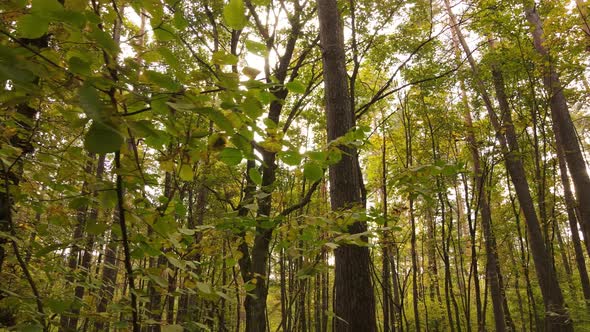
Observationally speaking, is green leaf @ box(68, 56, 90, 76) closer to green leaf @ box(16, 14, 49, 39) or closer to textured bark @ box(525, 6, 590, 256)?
green leaf @ box(16, 14, 49, 39)

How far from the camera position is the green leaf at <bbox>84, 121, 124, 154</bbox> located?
54 centimetres

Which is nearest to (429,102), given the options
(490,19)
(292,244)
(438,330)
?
(490,19)

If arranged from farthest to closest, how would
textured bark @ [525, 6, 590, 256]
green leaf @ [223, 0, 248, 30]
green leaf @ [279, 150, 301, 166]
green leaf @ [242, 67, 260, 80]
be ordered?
textured bark @ [525, 6, 590, 256], green leaf @ [279, 150, 301, 166], green leaf @ [242, 67, 260, 80], green leaf @ [223, 0, 248, 30]

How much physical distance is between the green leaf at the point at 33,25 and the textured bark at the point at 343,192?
64.2 inches

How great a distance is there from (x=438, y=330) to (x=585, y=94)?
10.3 meters

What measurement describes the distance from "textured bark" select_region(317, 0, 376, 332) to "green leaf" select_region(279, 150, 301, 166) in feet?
3.43

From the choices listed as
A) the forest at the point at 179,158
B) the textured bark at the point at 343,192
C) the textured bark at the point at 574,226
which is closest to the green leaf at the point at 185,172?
the forest at the point at 179,158

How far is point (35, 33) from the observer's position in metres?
0.58

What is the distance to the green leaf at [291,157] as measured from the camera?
99cm

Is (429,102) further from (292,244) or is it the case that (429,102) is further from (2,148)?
(2,148)

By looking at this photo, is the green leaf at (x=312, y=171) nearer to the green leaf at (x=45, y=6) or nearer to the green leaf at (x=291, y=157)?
the green leaf at (x=291, y=157)

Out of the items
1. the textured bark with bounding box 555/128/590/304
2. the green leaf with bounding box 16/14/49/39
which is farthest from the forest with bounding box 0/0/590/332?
the textured bark with bounding box 555/128/590/304

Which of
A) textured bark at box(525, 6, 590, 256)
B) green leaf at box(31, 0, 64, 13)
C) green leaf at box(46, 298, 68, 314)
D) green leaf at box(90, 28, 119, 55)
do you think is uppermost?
textured bark at box(525, 6, 590, 256)

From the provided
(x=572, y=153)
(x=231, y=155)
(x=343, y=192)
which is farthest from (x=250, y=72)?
(x=572, y=153)
